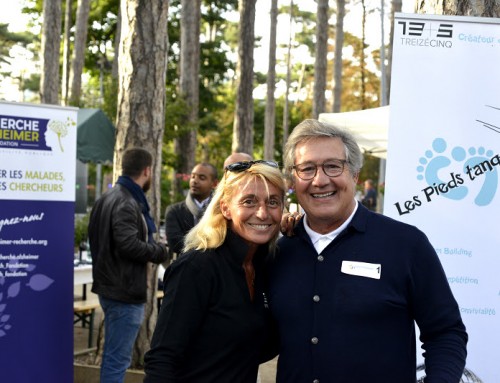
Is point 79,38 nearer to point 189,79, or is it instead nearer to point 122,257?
point 189,79

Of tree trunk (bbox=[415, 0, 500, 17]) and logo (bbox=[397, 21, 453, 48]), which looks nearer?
logo (bbox=[397, 21, 453, 48])

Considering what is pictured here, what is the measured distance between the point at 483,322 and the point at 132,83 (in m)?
4.21

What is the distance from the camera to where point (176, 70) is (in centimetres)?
3158

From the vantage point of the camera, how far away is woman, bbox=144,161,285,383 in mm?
2619

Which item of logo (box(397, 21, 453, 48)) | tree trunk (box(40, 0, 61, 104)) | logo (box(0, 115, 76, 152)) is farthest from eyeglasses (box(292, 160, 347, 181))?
tree trunk (box(40, 0, 61, 104))

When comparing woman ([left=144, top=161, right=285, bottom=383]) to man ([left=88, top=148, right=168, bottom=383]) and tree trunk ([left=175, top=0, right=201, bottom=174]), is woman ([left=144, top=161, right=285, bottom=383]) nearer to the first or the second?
man ([left=88, top=148, right=168, bottom=383])

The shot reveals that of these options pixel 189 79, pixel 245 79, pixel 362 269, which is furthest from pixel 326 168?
pixel 189 79

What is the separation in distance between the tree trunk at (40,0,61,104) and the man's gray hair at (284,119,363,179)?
653 inches

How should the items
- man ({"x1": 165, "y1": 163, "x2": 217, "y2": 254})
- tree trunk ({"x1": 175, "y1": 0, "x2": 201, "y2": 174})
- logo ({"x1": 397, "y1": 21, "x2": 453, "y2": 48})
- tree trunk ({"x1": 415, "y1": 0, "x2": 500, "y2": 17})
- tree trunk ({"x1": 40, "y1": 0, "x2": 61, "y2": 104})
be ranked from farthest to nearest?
tree trunk ({"x1": 175, "y1": 0, "x2": 201, "y2": 174}), tree trunk ({"x1": 40, "y1": 0, "x2": 61, "y2": 104}), man ({"x1": 165, "y1": 163, "x2": 217, "y2": 254}), tree trunk ({"x1": 415, "y1": 0, "x2": 500, "y2": 17}), logo ({"x1": 397, "y1": 21, "x2": 453, "y2": 48})

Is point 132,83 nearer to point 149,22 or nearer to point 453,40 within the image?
point 149,22

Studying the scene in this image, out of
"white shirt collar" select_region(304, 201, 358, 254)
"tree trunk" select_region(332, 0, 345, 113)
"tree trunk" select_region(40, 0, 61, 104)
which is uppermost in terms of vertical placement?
"tree trunk" select_region(332, 0, 345, 113)

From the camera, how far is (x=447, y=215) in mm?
4148

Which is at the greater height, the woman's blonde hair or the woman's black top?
the woman's blonde hair

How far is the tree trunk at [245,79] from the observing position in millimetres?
20031
